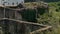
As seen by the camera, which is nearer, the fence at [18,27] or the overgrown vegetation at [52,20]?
the overgrown vegetation at [52,20]

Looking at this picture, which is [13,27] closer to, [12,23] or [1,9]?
[12,23]

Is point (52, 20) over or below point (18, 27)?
below

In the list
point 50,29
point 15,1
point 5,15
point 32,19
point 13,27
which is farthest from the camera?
point 15,1

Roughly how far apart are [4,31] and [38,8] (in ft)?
27.7

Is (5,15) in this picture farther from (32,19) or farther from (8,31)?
(8,31)

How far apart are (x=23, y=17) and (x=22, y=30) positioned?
307 inches

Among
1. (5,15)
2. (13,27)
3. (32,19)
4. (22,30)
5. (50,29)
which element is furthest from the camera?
(5,15)

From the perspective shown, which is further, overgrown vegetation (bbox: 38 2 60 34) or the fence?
the fence

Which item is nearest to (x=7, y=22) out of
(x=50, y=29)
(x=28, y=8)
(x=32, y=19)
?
(x=50, y=29)

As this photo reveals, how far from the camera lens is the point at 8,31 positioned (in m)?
10.5

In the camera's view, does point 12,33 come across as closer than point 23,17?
Yes

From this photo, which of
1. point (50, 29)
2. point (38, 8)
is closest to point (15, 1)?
point (38, 8)

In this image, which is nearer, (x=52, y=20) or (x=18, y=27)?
(x=18, y=27)

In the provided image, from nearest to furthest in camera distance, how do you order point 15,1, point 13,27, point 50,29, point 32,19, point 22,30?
point 50,29
point 22,30
point 13,27
point 32,19
point 15,1
